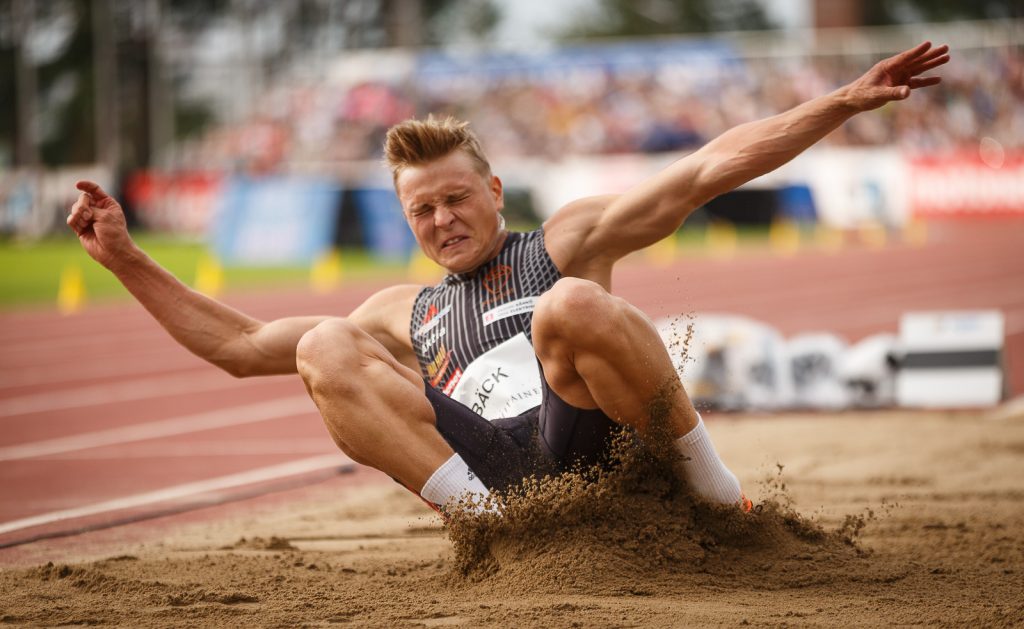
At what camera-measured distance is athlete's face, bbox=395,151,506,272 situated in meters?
3.87

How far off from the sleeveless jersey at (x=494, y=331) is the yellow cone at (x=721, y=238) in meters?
19.3

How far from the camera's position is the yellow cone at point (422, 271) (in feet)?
59.6

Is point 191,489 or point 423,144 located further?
point 191,489

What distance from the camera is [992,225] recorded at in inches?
1099

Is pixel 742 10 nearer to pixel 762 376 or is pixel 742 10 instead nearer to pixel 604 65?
pixel 604 65

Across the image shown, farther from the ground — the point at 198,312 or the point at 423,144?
the point at 423,144

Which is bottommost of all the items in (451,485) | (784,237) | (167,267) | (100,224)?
(451,485)

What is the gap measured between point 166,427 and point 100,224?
434 cm

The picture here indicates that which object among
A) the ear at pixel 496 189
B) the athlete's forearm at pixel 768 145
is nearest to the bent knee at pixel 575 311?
the athlete's forearm at pixel 768 145

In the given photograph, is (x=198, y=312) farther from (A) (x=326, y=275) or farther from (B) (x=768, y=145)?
(A) (x=326, y=275)

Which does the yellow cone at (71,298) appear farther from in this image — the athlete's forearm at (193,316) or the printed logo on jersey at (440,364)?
the printed logo on jersey at (440,364)

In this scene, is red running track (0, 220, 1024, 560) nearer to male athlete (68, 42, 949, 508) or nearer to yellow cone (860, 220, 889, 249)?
male athlete (68, 42, 949, 508)

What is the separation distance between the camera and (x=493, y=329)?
3842 mm

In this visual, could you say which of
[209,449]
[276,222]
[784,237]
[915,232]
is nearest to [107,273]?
[276,222]
